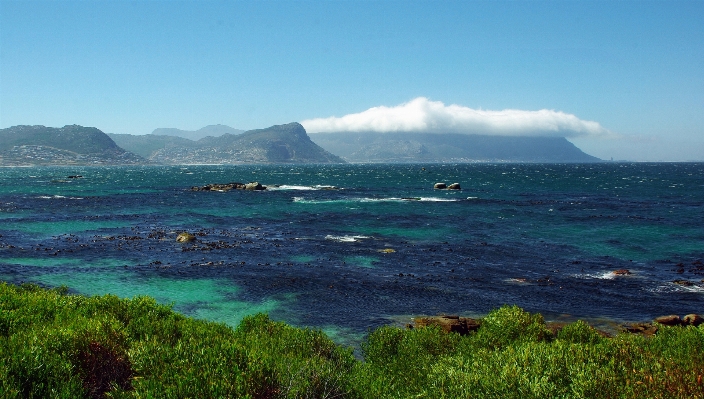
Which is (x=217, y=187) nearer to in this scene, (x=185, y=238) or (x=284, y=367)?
(x=185, y=238)

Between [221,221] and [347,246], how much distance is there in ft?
90.0

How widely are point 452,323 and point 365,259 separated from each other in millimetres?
20091

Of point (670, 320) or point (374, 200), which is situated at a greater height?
point (374, 200)

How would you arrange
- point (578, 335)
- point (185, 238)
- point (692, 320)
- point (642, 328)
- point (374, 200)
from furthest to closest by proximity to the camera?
1. point (374, 200)
2. point (185, 238)
3. point (692, 320)
4. point (642, 328)
5. point (578, 335)

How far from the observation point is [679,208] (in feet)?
288

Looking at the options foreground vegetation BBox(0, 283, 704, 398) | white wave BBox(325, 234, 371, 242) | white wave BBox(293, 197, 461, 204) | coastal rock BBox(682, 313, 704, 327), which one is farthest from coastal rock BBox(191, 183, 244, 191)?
coastal rock BBox(682, 313, 704, 327)

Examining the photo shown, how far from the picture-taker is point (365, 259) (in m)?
47.8

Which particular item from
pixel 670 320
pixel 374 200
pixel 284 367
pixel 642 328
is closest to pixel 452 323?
pixel 642 328

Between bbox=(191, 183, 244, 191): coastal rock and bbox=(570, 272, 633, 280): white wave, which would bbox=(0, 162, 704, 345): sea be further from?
bbox=(191, 183, 244, 191): coastal rock

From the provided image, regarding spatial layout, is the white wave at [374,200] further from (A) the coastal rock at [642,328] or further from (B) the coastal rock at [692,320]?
(A) the coastal rock at [642,328]

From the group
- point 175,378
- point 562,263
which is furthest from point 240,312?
point 562,263

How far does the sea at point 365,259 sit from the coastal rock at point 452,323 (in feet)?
7.20

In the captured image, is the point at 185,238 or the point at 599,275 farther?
the point at 185,238

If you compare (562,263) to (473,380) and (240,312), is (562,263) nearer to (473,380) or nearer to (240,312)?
(240,312)
